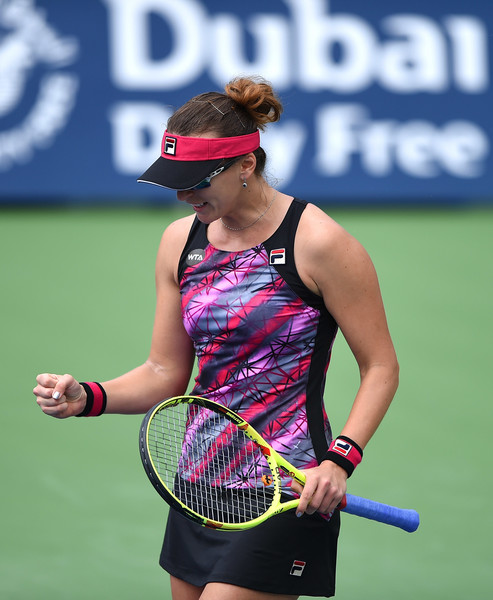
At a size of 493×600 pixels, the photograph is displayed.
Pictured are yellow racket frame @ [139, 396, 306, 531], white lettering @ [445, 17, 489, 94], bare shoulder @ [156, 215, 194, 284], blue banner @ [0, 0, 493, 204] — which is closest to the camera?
yellow racket frame @ [139, 396, 306, 531]

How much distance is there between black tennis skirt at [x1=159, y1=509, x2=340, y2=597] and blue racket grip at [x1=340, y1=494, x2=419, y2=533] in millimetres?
74

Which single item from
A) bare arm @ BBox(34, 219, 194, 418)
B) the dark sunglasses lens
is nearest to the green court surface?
bare arm @ BBox(34, 219, 194, 418)

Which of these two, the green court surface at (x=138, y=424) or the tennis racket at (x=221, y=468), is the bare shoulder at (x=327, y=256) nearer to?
the tennis racket at (x=221, y=468)

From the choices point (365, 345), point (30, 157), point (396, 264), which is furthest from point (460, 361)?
point (30, 157)

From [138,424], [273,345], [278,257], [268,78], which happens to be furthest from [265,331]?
[268,78]

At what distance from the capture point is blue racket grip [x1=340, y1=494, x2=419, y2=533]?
2.96m

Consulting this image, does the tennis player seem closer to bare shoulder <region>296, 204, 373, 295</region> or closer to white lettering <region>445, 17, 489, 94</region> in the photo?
bare shoulder <region>296, 204, 373, 295</region>

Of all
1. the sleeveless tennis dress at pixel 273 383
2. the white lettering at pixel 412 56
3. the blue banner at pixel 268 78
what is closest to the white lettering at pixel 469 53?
the blue banner at pixel 268 78

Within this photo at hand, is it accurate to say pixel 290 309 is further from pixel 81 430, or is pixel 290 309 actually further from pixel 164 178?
pixel 81 430

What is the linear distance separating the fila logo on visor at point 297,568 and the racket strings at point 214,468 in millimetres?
175

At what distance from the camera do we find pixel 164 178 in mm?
2885

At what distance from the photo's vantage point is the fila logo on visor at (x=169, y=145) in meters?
2.92

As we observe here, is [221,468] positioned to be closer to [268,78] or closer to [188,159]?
[188,159]

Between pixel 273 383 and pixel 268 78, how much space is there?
7346mm
